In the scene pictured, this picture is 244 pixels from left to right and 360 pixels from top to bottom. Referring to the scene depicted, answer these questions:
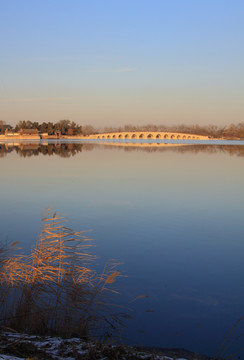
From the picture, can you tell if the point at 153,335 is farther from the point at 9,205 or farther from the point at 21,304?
the point at 9,205

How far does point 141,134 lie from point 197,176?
4544 inches

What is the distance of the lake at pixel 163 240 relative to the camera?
4445 mm

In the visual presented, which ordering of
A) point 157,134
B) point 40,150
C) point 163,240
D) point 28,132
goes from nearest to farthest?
point 163,240 < point 40,150 < point 28,132 < point 157,134

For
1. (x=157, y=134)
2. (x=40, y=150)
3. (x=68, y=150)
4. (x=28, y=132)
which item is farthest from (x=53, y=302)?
(x=28, y=132)

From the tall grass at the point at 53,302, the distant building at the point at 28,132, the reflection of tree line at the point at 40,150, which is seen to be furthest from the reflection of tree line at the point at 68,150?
the distant building at the point at 28,132

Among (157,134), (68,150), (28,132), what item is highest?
(28,132)

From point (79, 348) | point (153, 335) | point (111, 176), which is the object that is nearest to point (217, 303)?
point (153, 335)

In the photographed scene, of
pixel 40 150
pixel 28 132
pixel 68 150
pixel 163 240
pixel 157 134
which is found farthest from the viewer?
pixel 157 134

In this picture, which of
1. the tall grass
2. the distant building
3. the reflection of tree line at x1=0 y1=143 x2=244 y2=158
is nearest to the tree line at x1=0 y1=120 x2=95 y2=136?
the distant building

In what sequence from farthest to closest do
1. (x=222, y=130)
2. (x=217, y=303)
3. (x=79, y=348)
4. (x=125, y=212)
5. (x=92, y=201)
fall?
(x=222, y=130) → (x=92, y=201) → (x=125, y=212) → (x=217, y=303) → (x=79, y=348)

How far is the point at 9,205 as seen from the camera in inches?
449

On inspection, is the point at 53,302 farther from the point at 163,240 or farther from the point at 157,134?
the point at 157,134

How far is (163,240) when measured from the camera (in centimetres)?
780

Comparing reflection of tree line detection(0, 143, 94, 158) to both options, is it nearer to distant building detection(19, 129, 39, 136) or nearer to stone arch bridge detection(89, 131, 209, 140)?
distant building detection(19, 129, 39, 136)
